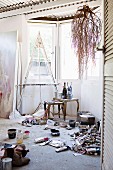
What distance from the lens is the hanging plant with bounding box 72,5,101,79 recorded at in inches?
157

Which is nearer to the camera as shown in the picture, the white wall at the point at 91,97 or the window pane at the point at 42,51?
the white wall at the point at 91,97

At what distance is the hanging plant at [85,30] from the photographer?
3983 mm

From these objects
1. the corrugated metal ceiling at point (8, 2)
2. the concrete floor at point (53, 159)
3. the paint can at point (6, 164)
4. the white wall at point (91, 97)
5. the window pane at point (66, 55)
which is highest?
the corrugated metal ceiling at point (8, 2)

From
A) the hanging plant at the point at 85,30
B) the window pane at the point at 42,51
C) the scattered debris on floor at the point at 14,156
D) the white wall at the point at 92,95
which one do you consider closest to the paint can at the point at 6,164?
the scattered debris on floor at the point at 14,156

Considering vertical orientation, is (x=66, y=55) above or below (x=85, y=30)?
below

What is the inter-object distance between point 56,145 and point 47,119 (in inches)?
77.5

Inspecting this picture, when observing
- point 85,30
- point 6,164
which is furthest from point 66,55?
point 6,164

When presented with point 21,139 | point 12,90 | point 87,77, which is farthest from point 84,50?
Result: point 12,90

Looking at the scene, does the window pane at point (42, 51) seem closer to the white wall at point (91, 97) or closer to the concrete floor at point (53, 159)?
the white wall at point (91, 97)

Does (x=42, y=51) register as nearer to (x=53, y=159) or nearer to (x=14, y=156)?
(x=53, y=159)

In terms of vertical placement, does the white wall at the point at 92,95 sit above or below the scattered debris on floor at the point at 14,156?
above

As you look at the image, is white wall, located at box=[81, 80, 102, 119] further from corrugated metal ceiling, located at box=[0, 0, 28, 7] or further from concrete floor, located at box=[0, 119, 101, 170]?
corrugated metal ceiling, located at box=[0, 0, 28, 7]

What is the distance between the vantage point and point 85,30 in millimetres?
4031

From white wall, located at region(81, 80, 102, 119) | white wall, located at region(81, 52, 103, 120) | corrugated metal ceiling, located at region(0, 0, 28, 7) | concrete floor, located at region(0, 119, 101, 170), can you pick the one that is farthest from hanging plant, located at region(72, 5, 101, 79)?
corrugated metal ceiling, located at region(0, 0, 28, 7)
